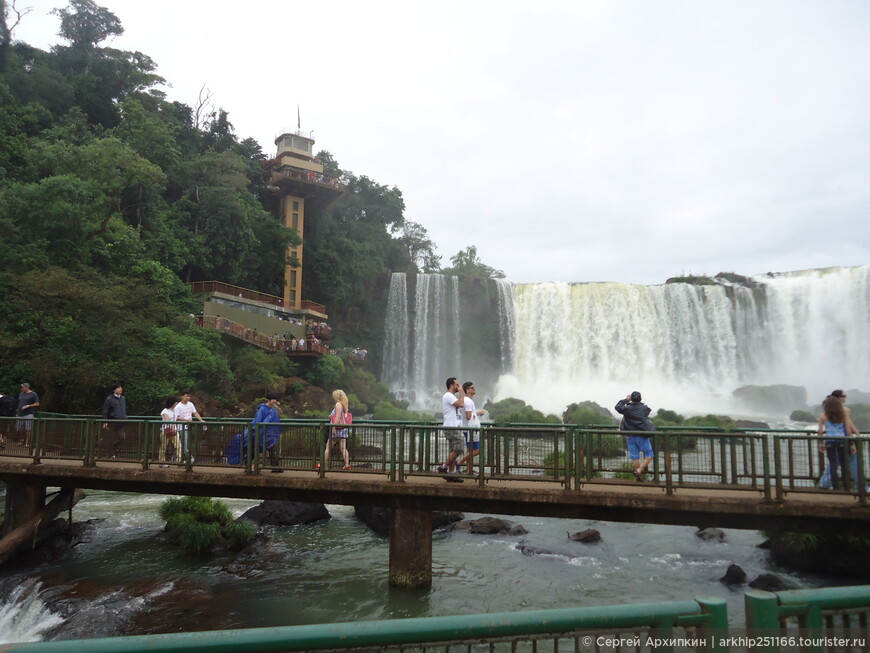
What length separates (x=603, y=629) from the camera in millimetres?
2619

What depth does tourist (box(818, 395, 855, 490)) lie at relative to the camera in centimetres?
785

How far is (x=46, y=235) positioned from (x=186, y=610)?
82.5ft

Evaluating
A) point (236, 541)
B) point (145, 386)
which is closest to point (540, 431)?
point (236, 541)

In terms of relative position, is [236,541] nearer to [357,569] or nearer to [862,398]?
[357,569]

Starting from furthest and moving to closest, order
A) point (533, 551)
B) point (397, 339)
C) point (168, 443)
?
point (397, 339) → point (533, 551) → point (168, 443)

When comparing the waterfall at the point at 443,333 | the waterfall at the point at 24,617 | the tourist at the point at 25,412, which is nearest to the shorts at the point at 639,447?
the waterfall at the point at 24,617

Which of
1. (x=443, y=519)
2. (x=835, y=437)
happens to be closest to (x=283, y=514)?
(x=443, y=519)

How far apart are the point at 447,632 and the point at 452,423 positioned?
23.8 feet

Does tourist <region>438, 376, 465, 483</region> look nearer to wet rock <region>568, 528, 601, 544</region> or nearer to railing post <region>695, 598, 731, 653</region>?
wet rock <region>568, 528, 601, 544</region>

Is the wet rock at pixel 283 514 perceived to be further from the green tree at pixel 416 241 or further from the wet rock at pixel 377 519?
the green tree at pixel 416 241

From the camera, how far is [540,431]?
29.6 feet

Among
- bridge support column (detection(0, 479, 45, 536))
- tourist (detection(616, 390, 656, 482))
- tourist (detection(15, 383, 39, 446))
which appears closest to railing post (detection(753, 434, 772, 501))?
tourist (detection(616, 390, 656, 482))

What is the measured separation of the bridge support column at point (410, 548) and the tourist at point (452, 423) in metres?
0.77

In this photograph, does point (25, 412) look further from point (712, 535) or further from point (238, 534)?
point (712, 535)
